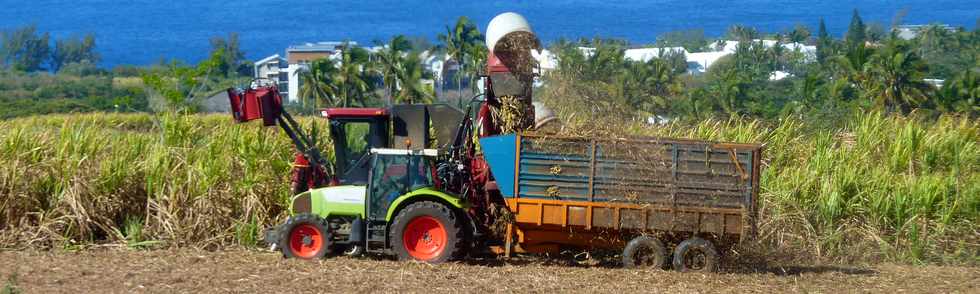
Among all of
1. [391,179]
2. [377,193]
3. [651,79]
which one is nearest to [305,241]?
[377,193]

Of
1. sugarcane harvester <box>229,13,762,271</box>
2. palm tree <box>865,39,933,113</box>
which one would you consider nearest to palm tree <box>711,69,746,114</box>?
palm tree <box>865,39,933,113</box>

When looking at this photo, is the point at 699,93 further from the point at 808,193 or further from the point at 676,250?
the point at 676,250

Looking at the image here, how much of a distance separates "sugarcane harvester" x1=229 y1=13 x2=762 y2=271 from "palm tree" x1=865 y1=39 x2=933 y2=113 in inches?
1532

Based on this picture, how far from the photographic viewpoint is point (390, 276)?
418 inches

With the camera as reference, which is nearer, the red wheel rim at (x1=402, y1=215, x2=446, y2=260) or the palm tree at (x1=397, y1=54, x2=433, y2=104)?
the red wheel rim at (x1=402, y1=215, x2=446, y2=260)

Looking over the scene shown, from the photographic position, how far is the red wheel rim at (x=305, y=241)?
11.7 metres

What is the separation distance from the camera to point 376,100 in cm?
6131

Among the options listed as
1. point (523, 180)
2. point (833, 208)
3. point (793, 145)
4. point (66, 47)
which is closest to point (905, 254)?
point (833, 208)

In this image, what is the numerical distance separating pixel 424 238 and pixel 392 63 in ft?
169

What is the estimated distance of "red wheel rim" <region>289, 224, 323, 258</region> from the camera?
1167 centimetres

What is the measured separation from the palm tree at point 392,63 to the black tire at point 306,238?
48.5 meters

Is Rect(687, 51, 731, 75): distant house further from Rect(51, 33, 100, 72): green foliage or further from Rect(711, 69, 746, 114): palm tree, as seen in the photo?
Rect(51, 33, 100, 72): green foliage

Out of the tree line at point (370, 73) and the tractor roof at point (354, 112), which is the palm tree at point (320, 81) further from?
the tractor roof at point (354, 112)

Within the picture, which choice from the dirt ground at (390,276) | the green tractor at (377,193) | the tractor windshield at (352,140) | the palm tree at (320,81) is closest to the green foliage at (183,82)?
the dirt ground at (390,276)
